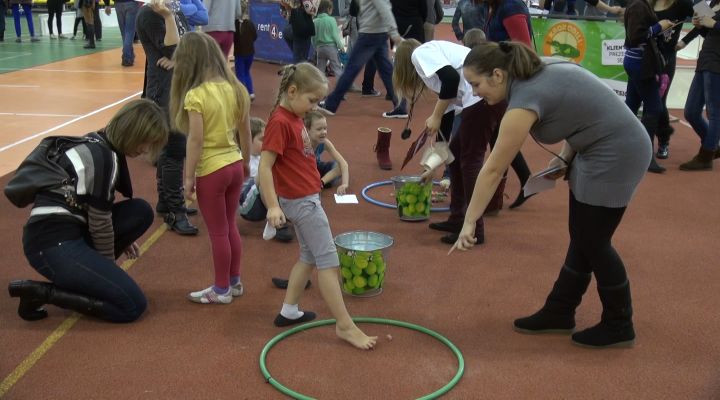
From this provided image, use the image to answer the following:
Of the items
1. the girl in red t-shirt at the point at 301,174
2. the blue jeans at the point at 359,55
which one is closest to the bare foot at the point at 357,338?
the girl in red t-shirt at the point at 301,174

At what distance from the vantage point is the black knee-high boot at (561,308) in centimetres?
352

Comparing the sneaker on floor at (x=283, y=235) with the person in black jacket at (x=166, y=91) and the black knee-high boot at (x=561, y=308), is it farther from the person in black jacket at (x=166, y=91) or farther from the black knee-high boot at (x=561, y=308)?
the black knee-high boot at (x=561, y=308)

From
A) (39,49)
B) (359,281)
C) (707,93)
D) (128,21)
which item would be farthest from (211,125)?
(39,49)

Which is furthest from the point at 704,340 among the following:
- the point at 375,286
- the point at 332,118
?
the point at 332,118

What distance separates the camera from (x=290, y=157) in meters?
3.32

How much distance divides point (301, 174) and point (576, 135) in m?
1.27

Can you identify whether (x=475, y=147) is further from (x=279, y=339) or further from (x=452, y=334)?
(x=279, y=339)

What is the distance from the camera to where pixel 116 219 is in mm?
3889

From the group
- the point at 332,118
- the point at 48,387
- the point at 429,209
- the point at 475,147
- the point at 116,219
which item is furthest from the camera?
the point at 332,118

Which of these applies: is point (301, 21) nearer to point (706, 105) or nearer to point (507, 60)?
point (706, 105)

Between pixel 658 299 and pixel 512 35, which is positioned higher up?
pixel 512 35

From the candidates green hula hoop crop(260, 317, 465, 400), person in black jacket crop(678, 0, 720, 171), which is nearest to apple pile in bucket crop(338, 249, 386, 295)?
green hula hoop crop(260, 317, 465, 400)

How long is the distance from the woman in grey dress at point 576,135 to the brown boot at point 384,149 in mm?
3620

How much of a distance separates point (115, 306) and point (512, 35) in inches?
141
